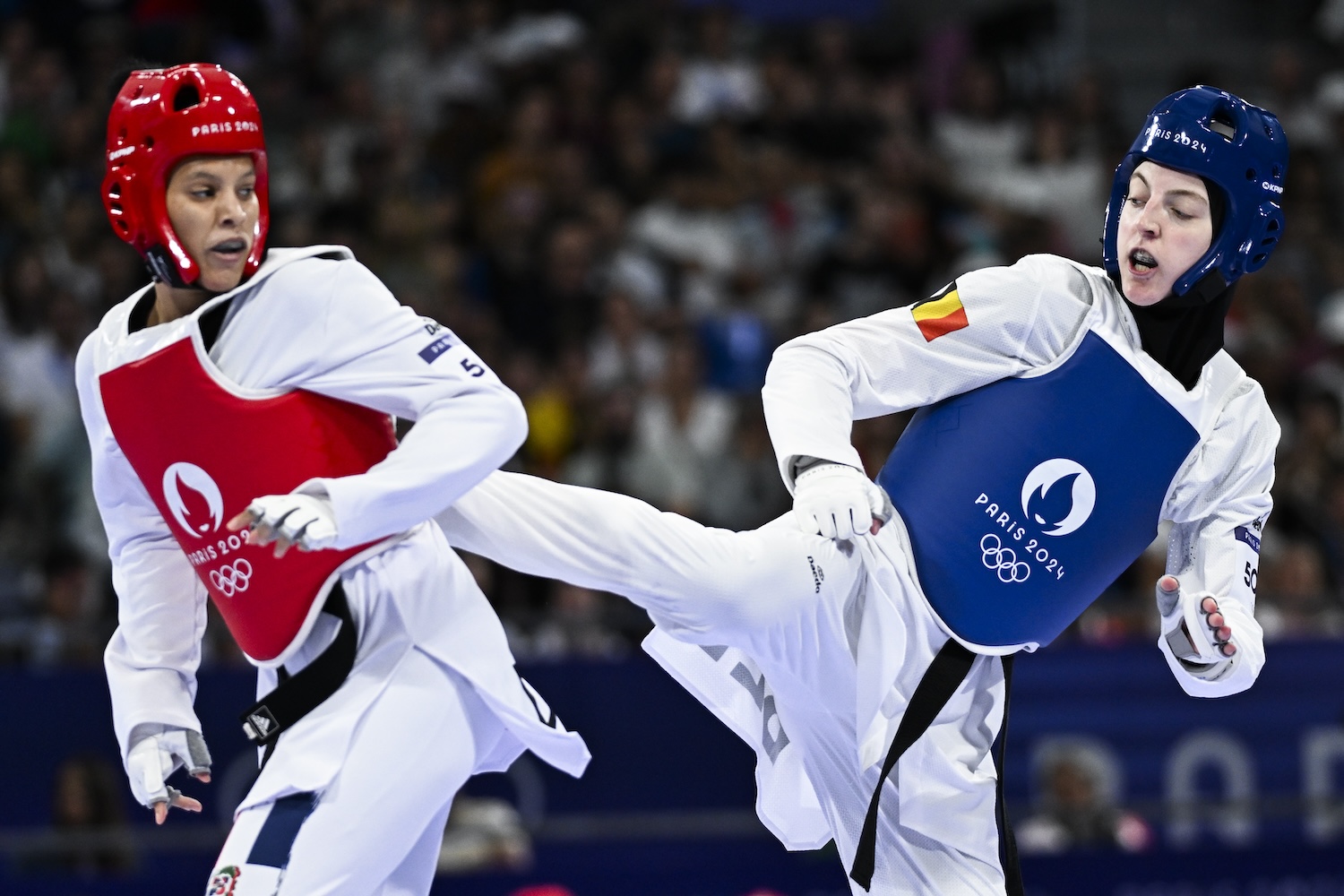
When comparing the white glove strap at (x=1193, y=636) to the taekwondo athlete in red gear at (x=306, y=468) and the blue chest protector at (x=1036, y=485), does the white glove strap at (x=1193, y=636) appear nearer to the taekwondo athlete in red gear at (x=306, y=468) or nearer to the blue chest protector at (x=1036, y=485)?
the blue chest protector at (x=1036, y=485)

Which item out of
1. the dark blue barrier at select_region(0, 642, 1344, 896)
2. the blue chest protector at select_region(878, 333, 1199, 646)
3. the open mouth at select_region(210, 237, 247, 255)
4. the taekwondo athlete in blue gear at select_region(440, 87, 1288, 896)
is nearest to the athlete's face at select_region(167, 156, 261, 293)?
the open mouth at select_region(210, 237, 247, 255)

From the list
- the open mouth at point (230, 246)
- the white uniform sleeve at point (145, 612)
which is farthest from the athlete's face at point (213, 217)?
the white uniform sleeve at point (145, 612)

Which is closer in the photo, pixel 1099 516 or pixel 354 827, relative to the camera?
pixel 354 827

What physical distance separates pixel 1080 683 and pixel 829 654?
469 cm

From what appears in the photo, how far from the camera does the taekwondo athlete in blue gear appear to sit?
505 centimetres

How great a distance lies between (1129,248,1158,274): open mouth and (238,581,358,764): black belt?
2471mm

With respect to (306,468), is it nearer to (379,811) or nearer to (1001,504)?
(379,811)

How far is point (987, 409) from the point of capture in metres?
5.15

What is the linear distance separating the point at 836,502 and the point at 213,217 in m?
1.75

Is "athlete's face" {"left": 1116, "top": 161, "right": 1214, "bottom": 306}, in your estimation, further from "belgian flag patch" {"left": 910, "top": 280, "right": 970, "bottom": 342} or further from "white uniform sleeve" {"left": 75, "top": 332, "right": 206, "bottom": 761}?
"white uniform sleeve" {"left": 75, "top": 332, "right": 206, "bottom": 761}

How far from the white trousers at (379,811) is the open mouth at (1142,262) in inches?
90.1

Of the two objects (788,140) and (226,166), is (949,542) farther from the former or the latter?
(788,140)

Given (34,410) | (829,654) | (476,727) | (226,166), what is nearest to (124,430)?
(226,166)

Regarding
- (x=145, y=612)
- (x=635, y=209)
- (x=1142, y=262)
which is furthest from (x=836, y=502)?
(x=635, y=209)
